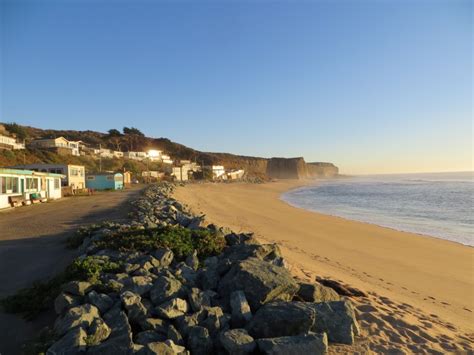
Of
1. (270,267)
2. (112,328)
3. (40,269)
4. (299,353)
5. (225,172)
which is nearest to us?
(299,353)

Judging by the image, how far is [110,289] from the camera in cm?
555

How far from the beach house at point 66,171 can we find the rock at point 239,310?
3420 cm

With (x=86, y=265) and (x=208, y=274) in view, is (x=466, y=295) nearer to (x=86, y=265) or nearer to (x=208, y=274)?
(x=208, y=274)

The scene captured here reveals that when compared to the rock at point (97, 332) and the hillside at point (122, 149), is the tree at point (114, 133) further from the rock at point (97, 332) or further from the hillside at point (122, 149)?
the rock at point (97, 332)

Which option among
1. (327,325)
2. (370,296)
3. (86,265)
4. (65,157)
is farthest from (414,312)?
(65,157)

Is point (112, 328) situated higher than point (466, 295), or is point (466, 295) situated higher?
point (112, 328)

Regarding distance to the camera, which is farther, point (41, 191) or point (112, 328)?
point (41, 191)

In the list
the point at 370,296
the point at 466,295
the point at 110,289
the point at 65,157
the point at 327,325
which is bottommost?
the point at 466,295

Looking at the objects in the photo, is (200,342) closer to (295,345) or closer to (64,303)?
(295,345)

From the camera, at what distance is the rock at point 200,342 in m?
4.29

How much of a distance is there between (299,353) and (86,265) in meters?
4.45

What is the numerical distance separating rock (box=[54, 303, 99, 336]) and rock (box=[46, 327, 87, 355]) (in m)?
0.21

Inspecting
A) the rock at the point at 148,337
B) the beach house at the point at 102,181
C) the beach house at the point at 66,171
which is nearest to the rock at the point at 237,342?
the rock at the point at 148,337

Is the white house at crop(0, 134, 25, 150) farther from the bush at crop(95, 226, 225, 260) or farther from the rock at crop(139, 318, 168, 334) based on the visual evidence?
the rock at crop(139, 318, 168, 334)
